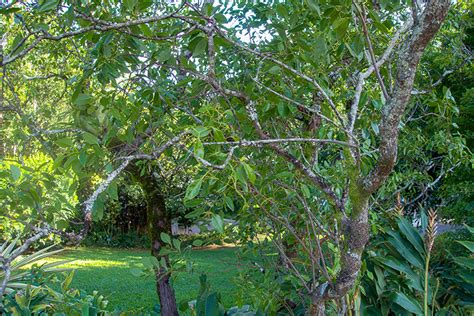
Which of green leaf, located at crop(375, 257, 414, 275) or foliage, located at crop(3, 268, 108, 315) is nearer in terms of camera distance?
foliage, located at crop(3, 268, 108, 315)

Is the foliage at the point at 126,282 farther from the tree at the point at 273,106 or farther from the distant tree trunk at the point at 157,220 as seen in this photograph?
the tree at the point at 273,106

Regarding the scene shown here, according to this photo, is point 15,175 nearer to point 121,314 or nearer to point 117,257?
point 121,314

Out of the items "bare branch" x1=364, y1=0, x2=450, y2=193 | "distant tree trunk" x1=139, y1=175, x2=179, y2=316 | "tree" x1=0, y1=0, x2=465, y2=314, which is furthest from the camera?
"distant tree trunk" x1=139, y1=175, x2=179, y2=316

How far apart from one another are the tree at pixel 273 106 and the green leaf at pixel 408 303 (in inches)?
17.2

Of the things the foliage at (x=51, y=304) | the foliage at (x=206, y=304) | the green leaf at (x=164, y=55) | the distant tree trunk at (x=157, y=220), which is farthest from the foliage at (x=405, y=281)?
the distant tree trunk at (x=157, y=220)

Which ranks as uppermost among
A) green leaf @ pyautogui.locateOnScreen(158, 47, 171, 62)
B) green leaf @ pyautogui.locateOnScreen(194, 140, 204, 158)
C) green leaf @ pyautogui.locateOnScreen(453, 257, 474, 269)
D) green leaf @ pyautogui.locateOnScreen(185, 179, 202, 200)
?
green leaf @ pyautogui.locateOnScreen(158, 47, 171, 62)

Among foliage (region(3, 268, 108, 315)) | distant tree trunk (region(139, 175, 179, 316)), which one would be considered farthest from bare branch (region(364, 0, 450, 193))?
distant tree trunk (region(139, 175, 179, 316))

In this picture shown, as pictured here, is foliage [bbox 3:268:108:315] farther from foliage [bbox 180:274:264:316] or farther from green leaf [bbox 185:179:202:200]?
green leaf [bbox 185:179:202:200]

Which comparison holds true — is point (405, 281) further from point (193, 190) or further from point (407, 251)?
point (193, 190)

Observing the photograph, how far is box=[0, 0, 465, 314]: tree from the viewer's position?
1624 millimetres

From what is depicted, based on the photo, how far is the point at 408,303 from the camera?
8.96 ft

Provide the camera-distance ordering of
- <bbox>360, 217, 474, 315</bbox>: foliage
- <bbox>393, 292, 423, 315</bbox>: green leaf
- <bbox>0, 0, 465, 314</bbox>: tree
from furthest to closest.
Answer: <bbox>360, 217, 474, 315</bbox>: foliage < <bbox>393, 292, 423, 315</bbox>: green leaf < <bbox>0, 0, 465, 314</bbox>: tree

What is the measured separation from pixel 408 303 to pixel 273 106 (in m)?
1.31

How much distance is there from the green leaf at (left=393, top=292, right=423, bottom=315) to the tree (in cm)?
44
